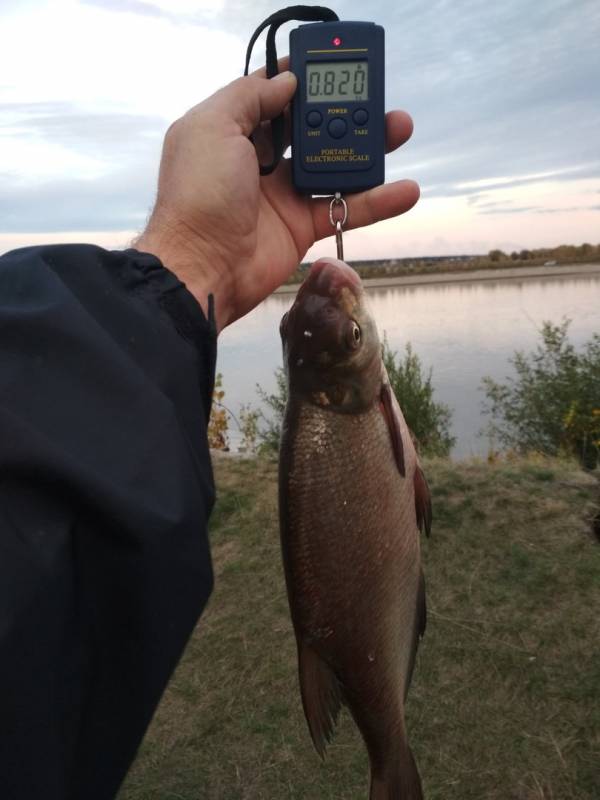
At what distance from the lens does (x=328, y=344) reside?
6.51 feet

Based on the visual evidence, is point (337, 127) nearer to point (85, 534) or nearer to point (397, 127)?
point (397, 127)

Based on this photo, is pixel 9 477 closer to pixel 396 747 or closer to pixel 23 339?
pixel 23 339

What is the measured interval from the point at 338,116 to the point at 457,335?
12.7m

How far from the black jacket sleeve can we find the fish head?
1.28 ft

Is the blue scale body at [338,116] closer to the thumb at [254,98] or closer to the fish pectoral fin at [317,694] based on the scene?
the thumb at [254,98]

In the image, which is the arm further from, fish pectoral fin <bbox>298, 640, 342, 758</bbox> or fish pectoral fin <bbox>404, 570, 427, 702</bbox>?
fish pectoral fin <bbox>404, 570, 427, 702</bbox>

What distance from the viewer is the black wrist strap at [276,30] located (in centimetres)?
248

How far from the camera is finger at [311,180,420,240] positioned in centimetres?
265

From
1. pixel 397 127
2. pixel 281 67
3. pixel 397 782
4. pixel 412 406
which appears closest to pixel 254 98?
pixel 281 67

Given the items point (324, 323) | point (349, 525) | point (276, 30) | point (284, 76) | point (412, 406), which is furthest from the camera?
point (412, 406)

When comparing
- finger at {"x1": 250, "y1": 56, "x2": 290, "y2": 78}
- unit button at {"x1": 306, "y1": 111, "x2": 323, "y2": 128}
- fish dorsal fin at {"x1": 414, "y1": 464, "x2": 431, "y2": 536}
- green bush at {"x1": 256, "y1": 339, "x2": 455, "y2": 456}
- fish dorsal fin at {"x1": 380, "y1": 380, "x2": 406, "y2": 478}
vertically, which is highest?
finger at {"x1": 250, "y1": 56, "x2": 290, "y2": 78}

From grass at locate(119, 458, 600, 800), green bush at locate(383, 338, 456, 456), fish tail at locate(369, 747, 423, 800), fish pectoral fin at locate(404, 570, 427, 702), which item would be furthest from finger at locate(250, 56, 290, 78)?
green bush at locate(383, 338, 456, 456)

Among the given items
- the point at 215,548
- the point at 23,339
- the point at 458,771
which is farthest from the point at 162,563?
the point at 215,548

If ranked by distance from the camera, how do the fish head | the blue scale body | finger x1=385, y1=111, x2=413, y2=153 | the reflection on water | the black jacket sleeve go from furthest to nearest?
the reflection on water
finger x1=385, y1=111, x2=413, y2=153
the blue scale body
the fish head
the black jacket sleeve
